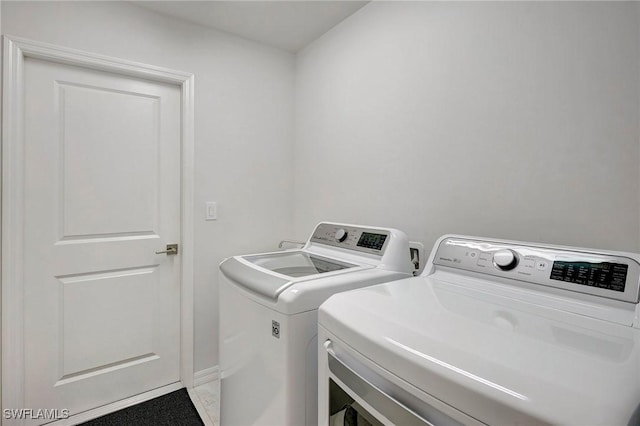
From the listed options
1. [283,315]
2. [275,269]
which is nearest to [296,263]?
[275,269]

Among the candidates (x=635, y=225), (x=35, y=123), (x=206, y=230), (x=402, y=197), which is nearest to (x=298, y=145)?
(x=206, y=230)

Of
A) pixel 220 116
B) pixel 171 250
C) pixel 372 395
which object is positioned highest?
pixel 220 116

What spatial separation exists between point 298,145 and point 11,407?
228 cm

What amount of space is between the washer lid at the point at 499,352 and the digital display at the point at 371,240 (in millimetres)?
469

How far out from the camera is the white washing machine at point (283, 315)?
988mm

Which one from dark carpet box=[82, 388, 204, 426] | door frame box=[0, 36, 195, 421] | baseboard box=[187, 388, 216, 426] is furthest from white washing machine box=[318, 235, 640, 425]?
door frame box=[0, 36, 195, 421]

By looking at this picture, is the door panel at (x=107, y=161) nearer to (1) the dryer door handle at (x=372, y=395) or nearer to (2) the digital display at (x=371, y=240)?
(2) the digital display at (x=371, y=240)

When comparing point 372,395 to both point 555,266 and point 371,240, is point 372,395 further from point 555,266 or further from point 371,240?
point 371,240

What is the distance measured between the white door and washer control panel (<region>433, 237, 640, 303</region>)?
5.96ft

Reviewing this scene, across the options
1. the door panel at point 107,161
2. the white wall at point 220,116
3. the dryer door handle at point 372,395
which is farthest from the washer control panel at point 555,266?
the door panel at point 107,161

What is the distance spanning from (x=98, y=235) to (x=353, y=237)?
1.53m

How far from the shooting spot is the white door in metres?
1.71

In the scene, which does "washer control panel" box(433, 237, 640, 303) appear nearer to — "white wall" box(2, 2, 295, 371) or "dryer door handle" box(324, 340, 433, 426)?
"dryer door handle" box(324, 340, 433, 426)

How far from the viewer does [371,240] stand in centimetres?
145
